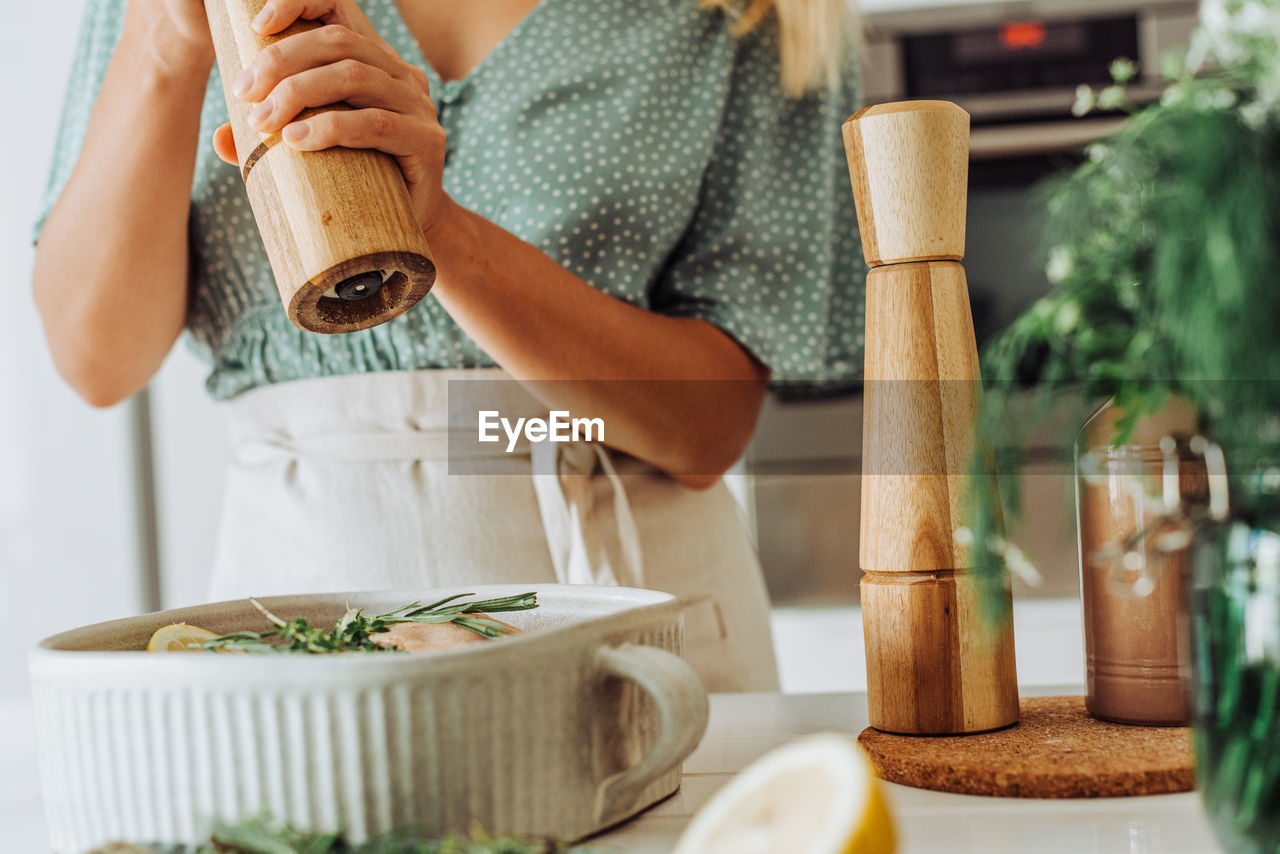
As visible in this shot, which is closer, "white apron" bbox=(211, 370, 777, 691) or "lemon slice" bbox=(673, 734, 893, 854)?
"lemon slice" bbox=(673, 734, 893, 854)

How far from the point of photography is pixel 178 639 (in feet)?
1.24

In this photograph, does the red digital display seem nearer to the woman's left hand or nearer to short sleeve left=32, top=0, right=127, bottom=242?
short sleeve left=32, top=0, right=127, bottom=242

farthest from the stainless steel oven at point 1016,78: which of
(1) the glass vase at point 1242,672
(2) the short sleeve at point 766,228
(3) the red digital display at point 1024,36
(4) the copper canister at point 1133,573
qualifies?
(1) the glass vase at point 1242,672

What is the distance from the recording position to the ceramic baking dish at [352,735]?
300mm

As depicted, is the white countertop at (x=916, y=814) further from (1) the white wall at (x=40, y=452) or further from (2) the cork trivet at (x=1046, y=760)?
(1) the white wall at (x=40, y=452)

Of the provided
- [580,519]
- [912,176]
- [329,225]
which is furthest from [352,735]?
[580,519]

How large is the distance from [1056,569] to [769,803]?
1442 mm

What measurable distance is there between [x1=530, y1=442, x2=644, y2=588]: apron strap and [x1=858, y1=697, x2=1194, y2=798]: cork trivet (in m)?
0.32

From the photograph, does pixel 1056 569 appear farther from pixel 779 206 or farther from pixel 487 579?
pixel 487 579

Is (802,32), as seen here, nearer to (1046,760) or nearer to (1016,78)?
(1046,760)

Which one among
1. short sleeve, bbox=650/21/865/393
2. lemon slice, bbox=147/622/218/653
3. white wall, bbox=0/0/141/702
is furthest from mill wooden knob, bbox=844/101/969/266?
white wall, bbox=0/0/141/702

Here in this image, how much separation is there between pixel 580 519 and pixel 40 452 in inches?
47.0

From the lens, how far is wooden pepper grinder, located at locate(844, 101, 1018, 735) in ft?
1.40

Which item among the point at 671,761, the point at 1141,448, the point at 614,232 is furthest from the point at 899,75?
the point at 671,761
